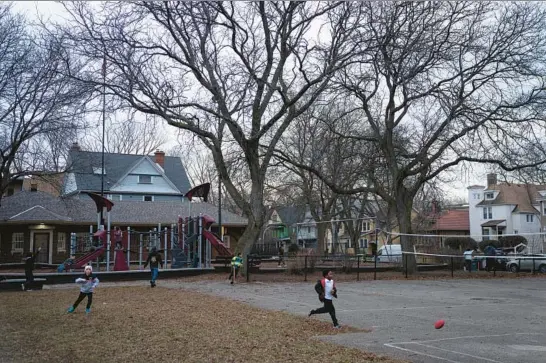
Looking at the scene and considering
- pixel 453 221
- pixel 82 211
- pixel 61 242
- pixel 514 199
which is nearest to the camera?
pixel 61 242

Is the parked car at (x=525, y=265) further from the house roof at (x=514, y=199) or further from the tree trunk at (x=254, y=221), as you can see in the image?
the house roof at (x=514, y=199)

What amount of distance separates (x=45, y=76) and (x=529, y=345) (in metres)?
24.5

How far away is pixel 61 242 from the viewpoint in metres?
44.2

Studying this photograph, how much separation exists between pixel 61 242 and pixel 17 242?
316 cm

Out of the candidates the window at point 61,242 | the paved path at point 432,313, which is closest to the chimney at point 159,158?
the window at point 61,242

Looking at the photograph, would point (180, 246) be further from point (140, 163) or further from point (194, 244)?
point (140, 163)

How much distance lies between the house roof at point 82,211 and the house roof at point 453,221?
43019mm

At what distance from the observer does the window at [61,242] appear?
4375cm

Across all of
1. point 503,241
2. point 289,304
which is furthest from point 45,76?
point 503,241

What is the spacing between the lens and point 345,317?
1438 cm

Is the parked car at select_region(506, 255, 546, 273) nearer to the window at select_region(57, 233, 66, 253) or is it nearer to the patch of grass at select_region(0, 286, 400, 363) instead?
the patch of grass at select_region(0, 286, 400, 363)

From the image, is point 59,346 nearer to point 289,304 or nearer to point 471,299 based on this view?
point 289,304

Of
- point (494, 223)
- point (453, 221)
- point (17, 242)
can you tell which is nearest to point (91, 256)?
point (17, 242)

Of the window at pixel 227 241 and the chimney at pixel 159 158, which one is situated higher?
the chimney at pixel 159 158
